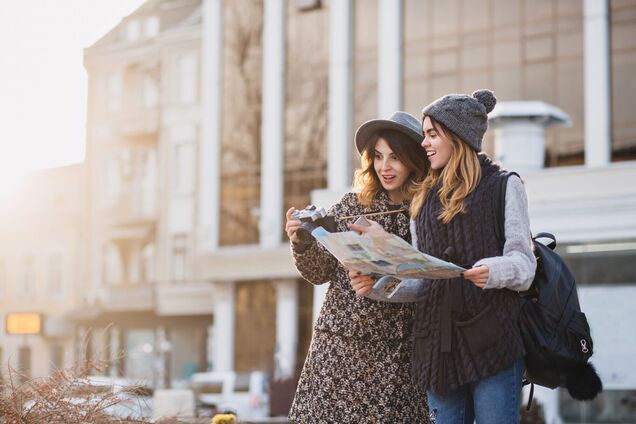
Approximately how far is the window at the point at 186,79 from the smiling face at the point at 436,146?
4502 centimetres

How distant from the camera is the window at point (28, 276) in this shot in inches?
2416

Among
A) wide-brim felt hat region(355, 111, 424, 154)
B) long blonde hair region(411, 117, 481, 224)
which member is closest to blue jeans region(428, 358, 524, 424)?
long blonde hair region(411, 117, 481, 224)

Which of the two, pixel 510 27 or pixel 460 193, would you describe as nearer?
pixel 460 193

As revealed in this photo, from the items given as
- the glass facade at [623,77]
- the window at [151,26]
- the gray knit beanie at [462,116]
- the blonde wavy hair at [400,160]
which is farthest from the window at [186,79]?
the gray knit beanie at [462,116]

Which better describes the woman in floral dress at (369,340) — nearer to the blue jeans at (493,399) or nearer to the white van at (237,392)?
the blue jeans at (493,399)

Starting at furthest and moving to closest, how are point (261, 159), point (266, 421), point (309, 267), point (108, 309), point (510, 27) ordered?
1. point (108, 309)
2. point (261, 159)
3. point (510, 27)
4. point (266, 421)
5. point (309, 267)

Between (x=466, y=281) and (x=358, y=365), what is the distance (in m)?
0.85

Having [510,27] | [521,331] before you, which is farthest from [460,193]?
[510,27]

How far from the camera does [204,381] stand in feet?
95.0

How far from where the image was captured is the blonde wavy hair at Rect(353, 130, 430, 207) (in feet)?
17.6

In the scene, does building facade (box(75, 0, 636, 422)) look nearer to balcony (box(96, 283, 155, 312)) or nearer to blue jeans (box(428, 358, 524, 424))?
balcony (box(96, 283, 155, 312))

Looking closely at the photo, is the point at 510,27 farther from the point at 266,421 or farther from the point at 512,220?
the point at 512,220

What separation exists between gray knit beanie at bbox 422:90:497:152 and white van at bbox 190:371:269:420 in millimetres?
20228

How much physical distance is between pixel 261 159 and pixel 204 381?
13543 millimetres
